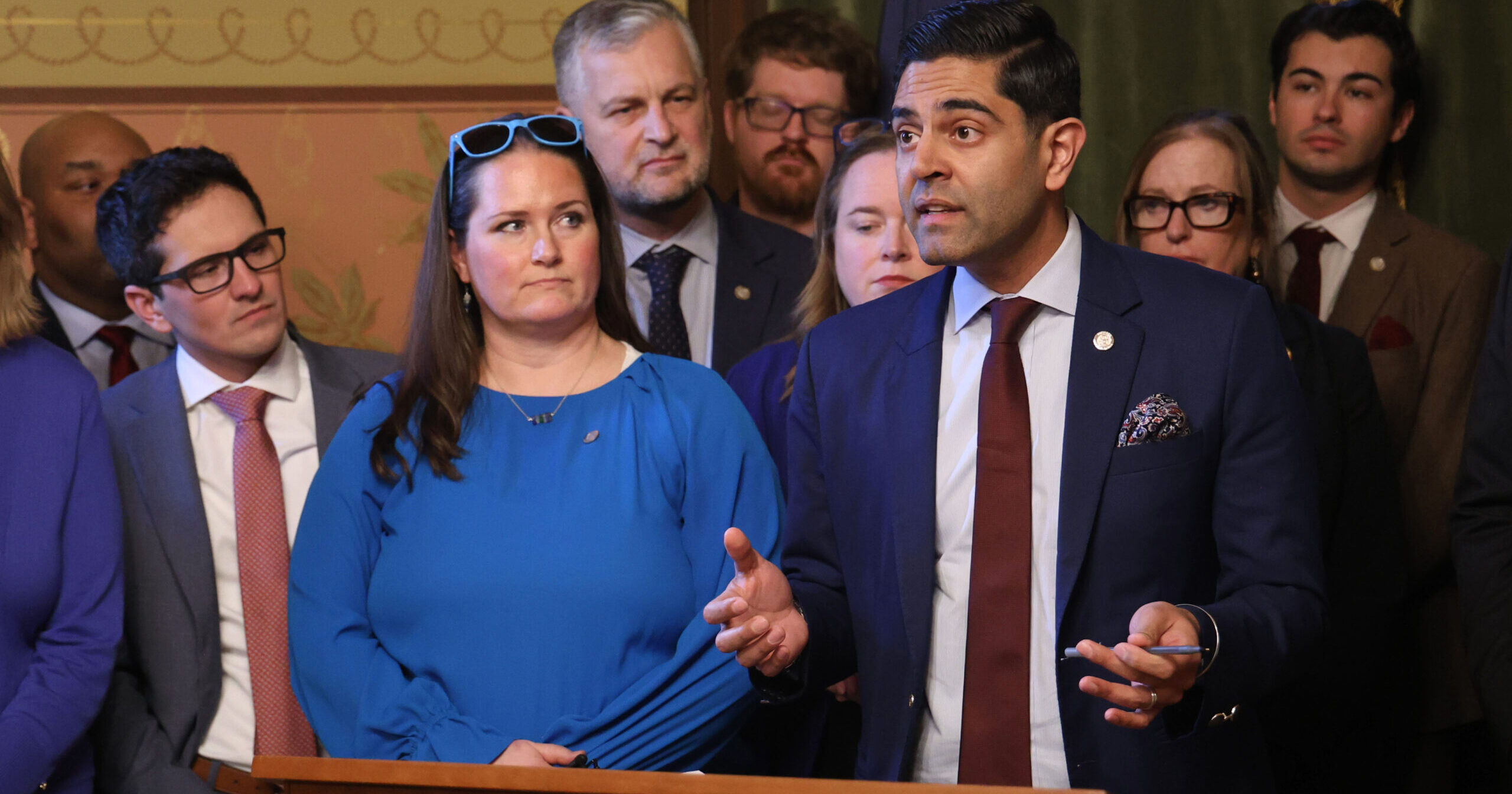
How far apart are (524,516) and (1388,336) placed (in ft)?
6.71

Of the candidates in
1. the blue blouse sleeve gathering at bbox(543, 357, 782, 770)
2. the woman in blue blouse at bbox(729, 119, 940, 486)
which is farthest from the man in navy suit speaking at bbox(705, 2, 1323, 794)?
the woman in blue blouse at bbox(729, 119, 940, 486)

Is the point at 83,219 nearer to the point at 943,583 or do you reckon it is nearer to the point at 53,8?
the point at 53,8

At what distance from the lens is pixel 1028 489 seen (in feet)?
6.09

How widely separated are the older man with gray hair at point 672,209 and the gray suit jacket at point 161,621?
2.69ft

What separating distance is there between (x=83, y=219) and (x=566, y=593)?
2.08m

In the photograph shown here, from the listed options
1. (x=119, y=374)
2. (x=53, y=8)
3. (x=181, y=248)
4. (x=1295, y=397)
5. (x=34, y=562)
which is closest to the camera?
(x=1295, y=397)

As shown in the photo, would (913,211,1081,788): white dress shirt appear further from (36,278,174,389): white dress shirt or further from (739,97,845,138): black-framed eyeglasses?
(36,278,174,389): white dress shirt

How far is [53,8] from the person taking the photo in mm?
3762

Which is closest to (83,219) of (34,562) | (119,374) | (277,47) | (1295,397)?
(119,374)

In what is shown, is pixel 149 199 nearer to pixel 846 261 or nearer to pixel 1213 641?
pixel 846 261

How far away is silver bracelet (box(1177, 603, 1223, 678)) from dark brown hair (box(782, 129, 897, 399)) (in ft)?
3.94

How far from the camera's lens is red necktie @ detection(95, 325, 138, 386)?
3285 mm

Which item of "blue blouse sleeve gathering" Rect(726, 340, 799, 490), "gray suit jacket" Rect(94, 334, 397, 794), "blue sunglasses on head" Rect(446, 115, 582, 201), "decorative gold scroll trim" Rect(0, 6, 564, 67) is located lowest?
"gray suit jacket" Rect(94, 334, 397, 794)

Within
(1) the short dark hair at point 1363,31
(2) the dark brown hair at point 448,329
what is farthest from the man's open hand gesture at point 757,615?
(1) the short dark hair at point 1363,31
